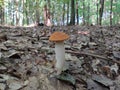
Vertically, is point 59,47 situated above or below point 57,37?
below

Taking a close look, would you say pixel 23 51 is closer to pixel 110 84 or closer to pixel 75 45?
pixel 75 45

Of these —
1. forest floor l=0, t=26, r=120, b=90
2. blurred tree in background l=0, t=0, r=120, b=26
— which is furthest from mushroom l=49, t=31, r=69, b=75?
blurred tree in background l=0, t=0, r=120, b=26

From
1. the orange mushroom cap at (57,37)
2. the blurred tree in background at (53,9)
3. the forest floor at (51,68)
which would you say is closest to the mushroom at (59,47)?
the orange mushroom cap at (57,37)

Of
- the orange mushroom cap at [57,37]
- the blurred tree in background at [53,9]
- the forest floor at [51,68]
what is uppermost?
the blurred tree in background at [53,9]

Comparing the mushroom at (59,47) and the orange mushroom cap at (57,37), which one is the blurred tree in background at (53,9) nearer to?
the mushroom at (59,47)

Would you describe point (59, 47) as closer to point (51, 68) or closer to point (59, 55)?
point (59, 55)

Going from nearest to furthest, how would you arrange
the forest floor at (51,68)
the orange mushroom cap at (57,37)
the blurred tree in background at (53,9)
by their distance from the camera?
the orange mushroom cap at (57,37)
the forest floor at (51,68)
the blurred tree in background at (53,9)

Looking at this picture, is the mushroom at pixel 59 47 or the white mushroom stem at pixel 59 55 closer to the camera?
the mushroom at pixel 59 47

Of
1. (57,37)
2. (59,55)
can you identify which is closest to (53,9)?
(59,55)

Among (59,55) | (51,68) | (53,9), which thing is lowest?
(51,68)
